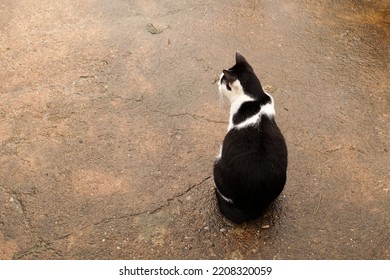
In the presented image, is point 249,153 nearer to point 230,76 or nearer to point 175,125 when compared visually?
point 230,76

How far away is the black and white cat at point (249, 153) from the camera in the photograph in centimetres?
309

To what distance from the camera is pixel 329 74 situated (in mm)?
4699

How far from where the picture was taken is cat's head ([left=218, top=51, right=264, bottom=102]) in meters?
3.26

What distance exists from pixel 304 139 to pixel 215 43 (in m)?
1.50

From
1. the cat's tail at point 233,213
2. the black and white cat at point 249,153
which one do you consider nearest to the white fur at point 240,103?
the black and white cat at point 249,153

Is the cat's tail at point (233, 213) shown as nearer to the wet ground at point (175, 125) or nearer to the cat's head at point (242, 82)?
the wet ground at point (175, 125)

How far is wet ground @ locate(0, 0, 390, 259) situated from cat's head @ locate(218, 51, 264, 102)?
0.80 meters

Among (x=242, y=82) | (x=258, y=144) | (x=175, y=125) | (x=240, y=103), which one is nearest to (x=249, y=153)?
(x=258, y=144)

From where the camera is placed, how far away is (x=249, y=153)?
3094 millimetres

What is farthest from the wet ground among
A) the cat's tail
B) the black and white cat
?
the black and white cat

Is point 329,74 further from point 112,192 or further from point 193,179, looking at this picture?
point 112,192

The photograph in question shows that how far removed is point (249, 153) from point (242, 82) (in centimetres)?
52

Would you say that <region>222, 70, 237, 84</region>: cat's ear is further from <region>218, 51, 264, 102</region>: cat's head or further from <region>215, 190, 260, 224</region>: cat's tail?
<region>215, 190, 260, 224</region>: cat's tail
